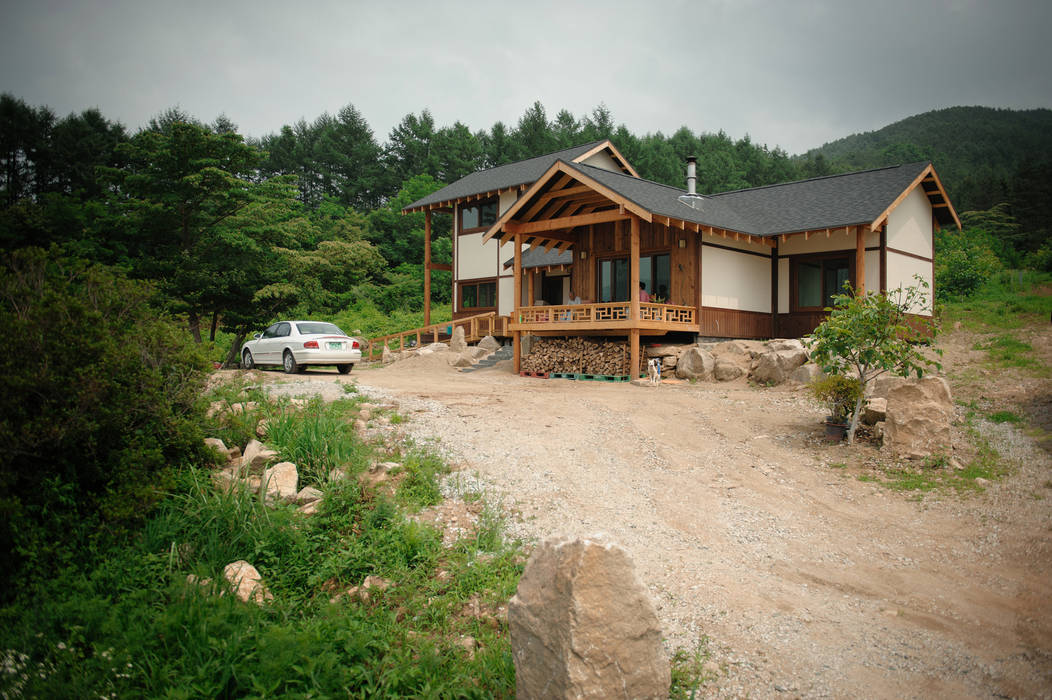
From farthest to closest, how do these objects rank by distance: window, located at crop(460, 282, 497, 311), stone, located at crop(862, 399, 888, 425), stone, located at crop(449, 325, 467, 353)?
window, located at crop(460, 282, 497, 311)
stone, located at crop(449, 325, 467, 353)
stone, located at crop(862, 399, 888, 425)

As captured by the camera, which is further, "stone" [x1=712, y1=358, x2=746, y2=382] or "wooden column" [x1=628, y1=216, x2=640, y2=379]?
"wooden column" [x1=628, y1=216, x2=640, y2=379]

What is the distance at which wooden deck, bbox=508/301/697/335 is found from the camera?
17.2 m

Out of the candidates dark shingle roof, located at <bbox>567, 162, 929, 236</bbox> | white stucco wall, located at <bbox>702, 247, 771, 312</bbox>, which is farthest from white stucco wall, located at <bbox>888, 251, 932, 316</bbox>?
white stucco wall, located at <bbox>702, 247, 771, 312</bbox>

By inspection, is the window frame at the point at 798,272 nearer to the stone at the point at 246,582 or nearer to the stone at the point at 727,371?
the stone at the point at 727,371

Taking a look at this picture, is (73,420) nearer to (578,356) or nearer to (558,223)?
(578,356)

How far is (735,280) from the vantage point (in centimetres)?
1953

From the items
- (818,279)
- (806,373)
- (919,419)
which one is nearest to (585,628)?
(919,419)

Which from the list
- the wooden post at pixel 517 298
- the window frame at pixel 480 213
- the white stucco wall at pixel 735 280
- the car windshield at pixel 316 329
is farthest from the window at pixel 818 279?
the car windshield at pixel 316 329

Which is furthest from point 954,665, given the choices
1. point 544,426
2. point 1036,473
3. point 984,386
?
point 984,386

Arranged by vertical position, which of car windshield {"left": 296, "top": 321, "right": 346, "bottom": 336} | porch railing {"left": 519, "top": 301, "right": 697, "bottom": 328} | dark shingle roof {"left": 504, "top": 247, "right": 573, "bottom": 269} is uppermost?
dark shingle roof {"left": 504, "top": 247, "right": 573, "bottom": 269}

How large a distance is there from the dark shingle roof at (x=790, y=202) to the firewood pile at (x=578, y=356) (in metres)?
4.06

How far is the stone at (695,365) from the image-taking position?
16531 millimetres

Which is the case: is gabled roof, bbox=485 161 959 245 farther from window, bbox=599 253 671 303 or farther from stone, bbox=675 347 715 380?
stone, bbox=675 347 715 380

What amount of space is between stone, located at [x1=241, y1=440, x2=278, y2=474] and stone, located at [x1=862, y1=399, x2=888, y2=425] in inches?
335
